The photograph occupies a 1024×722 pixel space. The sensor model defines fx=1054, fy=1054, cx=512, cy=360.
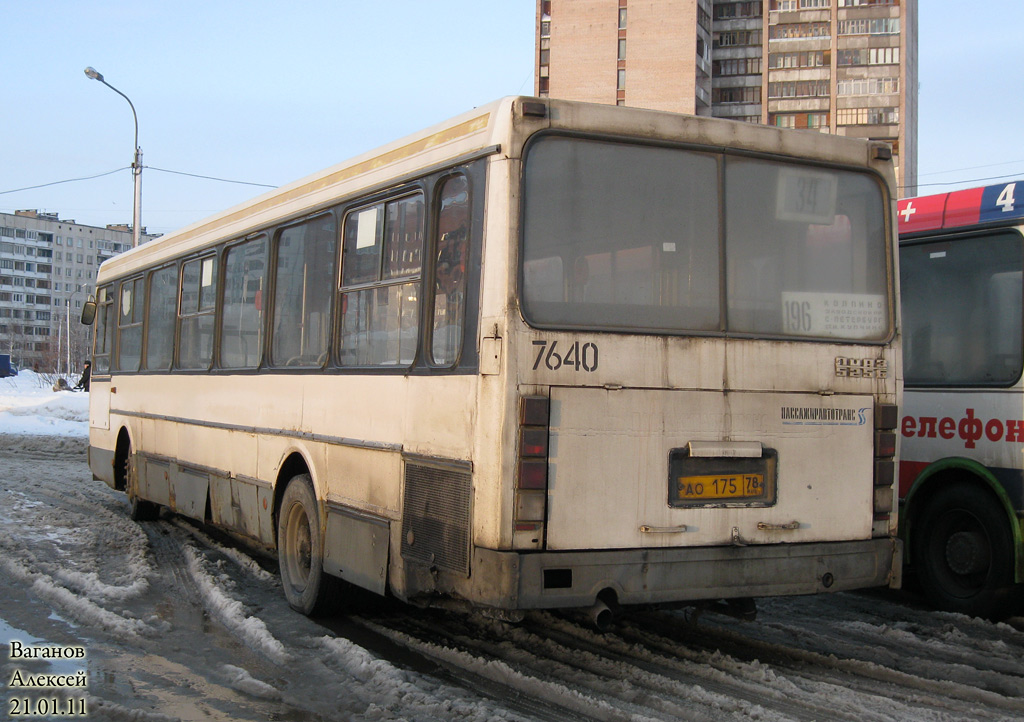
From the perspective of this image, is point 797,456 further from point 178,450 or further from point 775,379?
point 178,450

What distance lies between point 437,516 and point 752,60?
88.8 meters

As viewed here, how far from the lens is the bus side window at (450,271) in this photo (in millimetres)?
5520

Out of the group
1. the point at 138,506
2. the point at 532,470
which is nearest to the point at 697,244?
the point at 532,470

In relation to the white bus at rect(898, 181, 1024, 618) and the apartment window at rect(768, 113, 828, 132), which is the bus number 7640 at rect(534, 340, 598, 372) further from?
the apartment window at rect(768, 113, 828, 132)

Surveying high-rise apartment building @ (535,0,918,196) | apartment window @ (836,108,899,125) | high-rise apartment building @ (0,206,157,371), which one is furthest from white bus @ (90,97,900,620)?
high-rise apartment building @ (0,206,157,371)

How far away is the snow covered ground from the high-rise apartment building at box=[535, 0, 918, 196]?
7807 centimetres

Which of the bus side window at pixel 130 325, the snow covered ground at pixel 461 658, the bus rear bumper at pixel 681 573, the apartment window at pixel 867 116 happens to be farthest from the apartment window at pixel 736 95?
the bus rear bumper at pixel 681 573

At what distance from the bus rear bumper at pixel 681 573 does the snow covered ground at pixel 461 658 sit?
0.48 metres

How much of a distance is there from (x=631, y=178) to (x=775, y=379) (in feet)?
4.40

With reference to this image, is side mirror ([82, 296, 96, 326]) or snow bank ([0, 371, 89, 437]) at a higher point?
side mirror ([82, 296, 96, 326])

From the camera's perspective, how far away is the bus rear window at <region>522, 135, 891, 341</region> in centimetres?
536

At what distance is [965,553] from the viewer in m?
7.52

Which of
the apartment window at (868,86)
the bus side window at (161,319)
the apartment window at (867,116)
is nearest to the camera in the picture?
the bus side window at (161,319)

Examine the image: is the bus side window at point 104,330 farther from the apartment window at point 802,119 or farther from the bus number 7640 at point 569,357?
the apartment window at point 802,119
